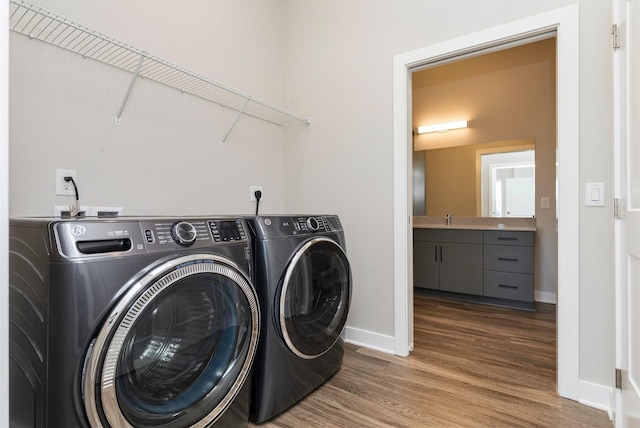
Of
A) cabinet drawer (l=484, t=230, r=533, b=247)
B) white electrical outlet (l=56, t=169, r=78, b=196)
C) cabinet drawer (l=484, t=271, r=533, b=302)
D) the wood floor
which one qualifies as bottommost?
the wood floor

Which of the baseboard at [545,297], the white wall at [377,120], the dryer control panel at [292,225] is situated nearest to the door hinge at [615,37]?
the white wall at [377,120]

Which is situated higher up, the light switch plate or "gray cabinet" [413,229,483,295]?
the light switch plate

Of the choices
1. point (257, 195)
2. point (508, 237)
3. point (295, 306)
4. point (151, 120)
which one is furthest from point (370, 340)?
point (151, 120)

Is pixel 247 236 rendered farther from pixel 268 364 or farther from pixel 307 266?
pixel 268 364

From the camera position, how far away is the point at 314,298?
161 centimetres

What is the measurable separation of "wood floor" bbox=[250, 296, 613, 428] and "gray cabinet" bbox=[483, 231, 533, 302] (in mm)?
559

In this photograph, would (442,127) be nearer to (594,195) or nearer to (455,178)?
(455,178)

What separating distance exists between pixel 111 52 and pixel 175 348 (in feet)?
4.77

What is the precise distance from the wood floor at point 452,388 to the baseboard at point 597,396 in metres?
0.04

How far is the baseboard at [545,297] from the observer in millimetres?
3197

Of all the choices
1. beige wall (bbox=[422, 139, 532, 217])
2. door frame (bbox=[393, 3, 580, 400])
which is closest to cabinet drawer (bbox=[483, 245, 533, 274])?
beige wall (bbox=[422, 139, 532, 217])

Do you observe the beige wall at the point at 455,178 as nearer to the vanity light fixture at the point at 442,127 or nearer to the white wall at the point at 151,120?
the vanity light fixture at the point at 442,127

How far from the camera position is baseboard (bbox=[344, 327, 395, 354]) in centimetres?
211

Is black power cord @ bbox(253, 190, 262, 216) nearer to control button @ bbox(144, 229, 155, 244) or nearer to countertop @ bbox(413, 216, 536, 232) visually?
control button @ bbox(144, 229, 155, 244)
